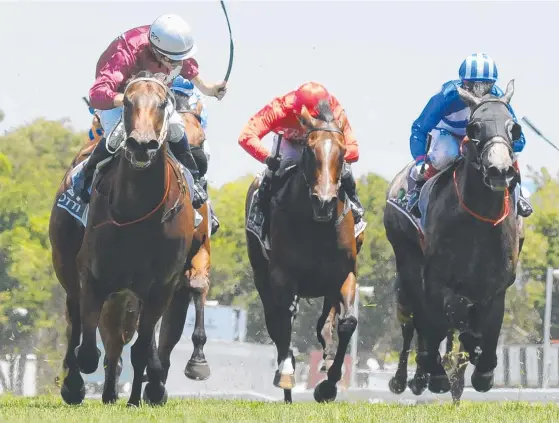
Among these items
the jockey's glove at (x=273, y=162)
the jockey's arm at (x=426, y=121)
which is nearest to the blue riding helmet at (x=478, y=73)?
the jockey's arm at (x=426, y=121)

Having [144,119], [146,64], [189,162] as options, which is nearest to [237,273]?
[189,162]

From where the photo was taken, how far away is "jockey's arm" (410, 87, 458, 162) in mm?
14773

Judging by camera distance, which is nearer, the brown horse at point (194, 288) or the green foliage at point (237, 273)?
the brown horse at point (194, 288)

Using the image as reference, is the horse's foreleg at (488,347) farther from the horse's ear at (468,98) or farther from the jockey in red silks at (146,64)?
the jockey in red silks at (146,64)

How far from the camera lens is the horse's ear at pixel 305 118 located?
14328 mm

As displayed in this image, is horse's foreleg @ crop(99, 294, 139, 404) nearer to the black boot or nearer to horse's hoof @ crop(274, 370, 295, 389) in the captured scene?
horse's hoof @ crop(274, 370, 295, 389)

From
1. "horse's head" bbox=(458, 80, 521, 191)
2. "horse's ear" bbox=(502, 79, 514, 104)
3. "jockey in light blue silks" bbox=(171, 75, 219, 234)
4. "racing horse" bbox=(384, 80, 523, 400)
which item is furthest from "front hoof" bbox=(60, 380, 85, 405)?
"horse's ear" bbox=(502, 79, 514, 104)

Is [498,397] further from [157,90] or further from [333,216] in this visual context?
[157,90]

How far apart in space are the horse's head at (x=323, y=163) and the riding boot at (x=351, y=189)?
20.1 inches

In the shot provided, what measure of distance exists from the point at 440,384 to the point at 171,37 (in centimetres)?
395

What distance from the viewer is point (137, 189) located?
12703 millimetres

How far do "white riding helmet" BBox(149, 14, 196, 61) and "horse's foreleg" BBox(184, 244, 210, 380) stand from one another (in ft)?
7.77

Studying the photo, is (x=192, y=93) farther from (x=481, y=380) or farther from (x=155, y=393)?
(x=481, y=380)

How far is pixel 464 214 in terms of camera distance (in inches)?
532
